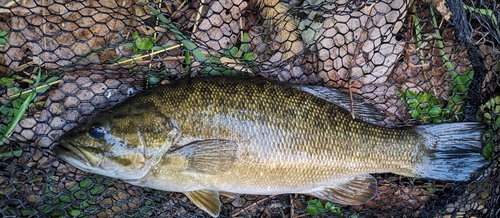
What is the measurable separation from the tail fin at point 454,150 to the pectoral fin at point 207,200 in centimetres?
135

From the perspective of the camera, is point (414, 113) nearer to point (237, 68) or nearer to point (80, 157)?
point (237, 68)

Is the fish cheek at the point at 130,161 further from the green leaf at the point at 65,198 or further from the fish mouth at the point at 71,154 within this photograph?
the green leaf at the point at 65,198

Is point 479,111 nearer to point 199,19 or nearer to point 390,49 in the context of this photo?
point 390,49

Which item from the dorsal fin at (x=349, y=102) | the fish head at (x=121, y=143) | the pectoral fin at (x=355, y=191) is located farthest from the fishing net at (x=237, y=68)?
the fish head at (x=121, y=143)

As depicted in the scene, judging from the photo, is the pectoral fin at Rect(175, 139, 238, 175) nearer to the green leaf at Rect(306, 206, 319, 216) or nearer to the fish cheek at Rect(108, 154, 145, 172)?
the fish cheek at Rect(108, 154, 145, 172)

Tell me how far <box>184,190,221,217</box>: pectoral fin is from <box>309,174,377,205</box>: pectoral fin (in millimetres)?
662

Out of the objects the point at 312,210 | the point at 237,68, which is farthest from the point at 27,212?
the point at 312,210

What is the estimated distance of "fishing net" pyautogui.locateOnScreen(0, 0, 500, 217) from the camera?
9.68ft

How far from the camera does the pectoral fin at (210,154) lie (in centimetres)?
265

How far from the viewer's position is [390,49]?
10.6 feet

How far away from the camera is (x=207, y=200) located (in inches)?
112

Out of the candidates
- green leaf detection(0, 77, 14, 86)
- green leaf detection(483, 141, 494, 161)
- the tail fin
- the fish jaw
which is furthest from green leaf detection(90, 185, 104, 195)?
green leaf detection(483, 141, 494, 161)

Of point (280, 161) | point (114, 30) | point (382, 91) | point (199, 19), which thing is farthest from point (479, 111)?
point (114, 30)

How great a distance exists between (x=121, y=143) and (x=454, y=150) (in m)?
2.13
